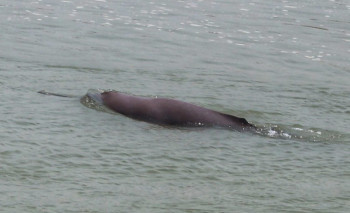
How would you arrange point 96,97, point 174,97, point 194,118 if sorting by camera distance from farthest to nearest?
point 174,97 → point 96,97 → point 194,118

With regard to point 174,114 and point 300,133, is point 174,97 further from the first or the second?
point 300,133

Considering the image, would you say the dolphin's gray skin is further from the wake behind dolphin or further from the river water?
the river water

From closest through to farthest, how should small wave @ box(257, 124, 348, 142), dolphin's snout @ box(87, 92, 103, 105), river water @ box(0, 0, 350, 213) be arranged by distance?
river water @ box(0, 0, 350, 213)
small wave @ box(257, 124, 348, 142)
dolphin's snout @ box(87, 92, 103, 105)

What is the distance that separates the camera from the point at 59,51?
1194 centimetres


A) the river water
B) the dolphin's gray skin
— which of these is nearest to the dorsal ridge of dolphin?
the dolphin's gray skin

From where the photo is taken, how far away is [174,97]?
9.62 m

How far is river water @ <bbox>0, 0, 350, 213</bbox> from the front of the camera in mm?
6453

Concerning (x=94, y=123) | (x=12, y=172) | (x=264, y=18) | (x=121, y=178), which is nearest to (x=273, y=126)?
(x=94, y=123)

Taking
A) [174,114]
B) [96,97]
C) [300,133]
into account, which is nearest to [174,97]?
[96,97]

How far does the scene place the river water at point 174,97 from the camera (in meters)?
6.45

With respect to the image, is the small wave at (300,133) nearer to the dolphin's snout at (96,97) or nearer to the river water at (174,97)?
the river water at (174,97)

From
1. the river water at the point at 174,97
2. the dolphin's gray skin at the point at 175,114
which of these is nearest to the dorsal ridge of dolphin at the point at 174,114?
the dolphin's gray skin at the point at 175,114

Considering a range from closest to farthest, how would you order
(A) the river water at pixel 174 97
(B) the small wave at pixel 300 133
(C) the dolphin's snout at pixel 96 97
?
(A) the river water at pixel 174 97
(B) the small wave at pixel 300 133
(C) the dolphin's snout at pixel 96 97

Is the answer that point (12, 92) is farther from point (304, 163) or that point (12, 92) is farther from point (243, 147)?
point (304, 163)
